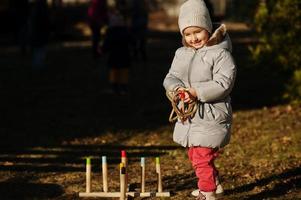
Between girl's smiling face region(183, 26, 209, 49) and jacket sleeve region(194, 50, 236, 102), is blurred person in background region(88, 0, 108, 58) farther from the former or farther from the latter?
jacket sleeve region(194, 50, 236, 102)

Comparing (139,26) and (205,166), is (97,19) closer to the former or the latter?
(139,26)

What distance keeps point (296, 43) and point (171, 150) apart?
353 cm

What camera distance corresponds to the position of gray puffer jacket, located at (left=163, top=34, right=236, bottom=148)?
19.9 ft

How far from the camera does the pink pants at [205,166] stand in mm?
6203

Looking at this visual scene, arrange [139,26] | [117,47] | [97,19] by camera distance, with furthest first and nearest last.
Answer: [97,19], [139,26], [117,47]

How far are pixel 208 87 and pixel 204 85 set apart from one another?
0.17ft

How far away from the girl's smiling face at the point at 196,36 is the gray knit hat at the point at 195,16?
0.04 metres

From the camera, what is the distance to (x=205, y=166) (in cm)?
619

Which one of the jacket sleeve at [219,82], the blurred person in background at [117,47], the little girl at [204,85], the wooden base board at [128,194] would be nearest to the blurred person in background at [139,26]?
the blurred person in background at [117,47]

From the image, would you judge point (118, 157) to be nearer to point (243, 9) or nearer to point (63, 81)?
point (243, 9)

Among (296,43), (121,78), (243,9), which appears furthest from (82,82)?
A: (296,43)

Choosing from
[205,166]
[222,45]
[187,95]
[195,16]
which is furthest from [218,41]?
[205,166]

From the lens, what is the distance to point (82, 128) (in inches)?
441

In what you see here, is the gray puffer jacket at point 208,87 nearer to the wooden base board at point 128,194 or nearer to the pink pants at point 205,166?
the pink pants at point 205,166
